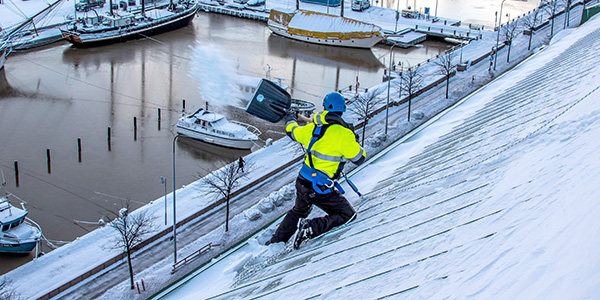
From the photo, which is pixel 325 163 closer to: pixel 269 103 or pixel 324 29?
pixel 269 103

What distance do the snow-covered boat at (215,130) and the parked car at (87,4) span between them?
123 ft

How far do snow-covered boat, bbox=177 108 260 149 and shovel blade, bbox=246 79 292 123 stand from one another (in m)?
20.7

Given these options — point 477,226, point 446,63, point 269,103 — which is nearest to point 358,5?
point 446,63

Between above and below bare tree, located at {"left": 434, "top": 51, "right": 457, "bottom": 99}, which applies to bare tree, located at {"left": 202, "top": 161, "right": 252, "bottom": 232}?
below

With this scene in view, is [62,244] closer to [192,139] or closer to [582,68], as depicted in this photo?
[192,139]

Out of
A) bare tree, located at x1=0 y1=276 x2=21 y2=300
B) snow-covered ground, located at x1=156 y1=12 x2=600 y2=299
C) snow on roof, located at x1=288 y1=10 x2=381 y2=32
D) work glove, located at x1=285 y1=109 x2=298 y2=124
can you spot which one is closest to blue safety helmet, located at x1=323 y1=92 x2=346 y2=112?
snow-covered ground, located at x1=156 y1=12 x2=600 y2=299

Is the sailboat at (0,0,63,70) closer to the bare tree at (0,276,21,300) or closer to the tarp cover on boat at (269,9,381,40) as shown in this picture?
the tarp cover on boat at (269,9,381,40)

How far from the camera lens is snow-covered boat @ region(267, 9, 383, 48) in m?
57.5

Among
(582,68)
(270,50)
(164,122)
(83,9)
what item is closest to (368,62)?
(270,50)

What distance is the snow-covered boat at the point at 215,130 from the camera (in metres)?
32.5

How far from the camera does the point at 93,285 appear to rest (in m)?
19.9

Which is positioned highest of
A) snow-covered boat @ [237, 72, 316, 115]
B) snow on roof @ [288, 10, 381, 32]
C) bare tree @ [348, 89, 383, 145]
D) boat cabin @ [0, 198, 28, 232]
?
snow on roof @ [288, 10, 381, 32]

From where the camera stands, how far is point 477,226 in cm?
641

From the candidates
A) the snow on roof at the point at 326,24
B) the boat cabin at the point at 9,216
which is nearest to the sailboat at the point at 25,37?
the snow on roof at the point at 326,24
